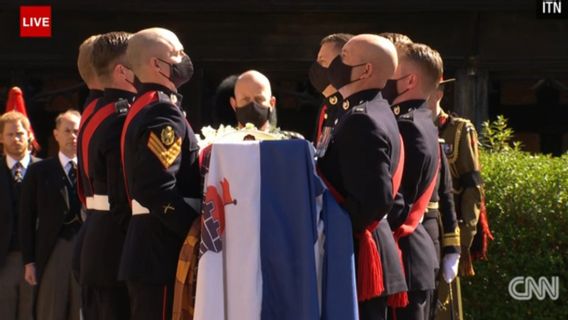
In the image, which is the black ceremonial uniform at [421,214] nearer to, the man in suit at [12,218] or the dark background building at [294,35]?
the man in suit at [12,218]

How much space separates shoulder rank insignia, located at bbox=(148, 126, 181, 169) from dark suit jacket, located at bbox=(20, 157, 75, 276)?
3337 millimetres

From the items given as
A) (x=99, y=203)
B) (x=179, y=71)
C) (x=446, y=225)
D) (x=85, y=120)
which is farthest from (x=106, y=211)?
(x=446, y=225)

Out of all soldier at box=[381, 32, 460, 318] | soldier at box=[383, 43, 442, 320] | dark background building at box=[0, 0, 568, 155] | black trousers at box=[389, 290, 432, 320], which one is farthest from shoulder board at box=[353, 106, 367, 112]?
dark background building at box=[0, 0, 568, 155]

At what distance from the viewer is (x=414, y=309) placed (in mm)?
7188

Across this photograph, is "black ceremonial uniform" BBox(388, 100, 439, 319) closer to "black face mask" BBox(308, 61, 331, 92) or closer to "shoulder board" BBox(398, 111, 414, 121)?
"shoulder board" BBox(398, 111, 414, 121)

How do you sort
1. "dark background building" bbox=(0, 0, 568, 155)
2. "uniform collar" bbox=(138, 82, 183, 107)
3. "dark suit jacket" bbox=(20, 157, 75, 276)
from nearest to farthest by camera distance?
"uniform collar" bbox=(138, 82, 183, 107)
"dark suit jacket" bbox=(20, 157, 75, 276)
"dark background building" bbox=(0, 0, 568, 155)

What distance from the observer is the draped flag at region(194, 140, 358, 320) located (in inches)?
254

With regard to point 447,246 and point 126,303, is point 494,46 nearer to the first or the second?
point 447,246

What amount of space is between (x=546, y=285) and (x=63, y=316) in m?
3.44

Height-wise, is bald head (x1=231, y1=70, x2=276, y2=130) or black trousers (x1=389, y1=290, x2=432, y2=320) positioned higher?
bald head (x1=231, y1=70, x2=276, y2=130)

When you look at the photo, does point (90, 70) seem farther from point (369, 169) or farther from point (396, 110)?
point (369, 169)

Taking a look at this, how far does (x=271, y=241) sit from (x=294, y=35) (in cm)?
698

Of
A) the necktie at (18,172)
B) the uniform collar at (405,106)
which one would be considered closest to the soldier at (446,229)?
the uniform collar at (405,106)

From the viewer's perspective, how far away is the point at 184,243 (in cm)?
675
